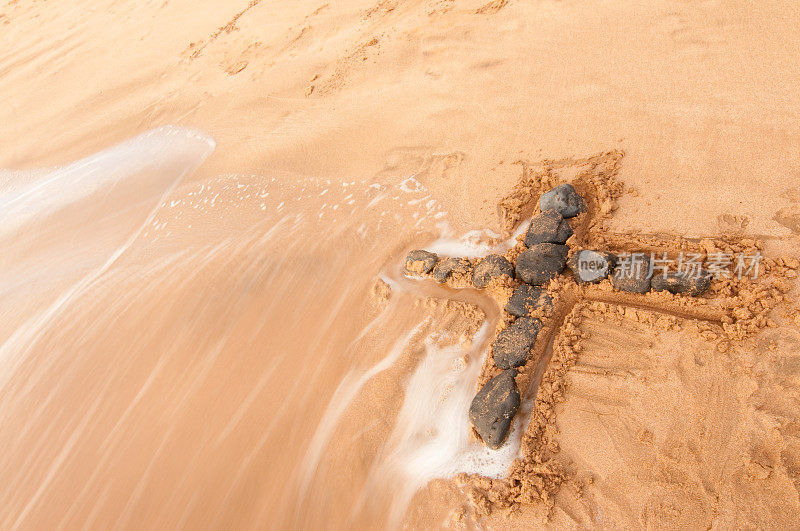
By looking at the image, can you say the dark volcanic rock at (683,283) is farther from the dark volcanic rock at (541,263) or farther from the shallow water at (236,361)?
the shallow water at (236,361)

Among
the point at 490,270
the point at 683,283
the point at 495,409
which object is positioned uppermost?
the point at 490,270

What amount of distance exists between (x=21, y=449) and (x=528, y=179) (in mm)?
4086

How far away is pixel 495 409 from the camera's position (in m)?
2.39

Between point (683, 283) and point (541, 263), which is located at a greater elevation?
point (541, 263)

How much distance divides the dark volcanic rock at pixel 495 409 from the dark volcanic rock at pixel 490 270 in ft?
2.23

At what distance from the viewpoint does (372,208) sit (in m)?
3.74

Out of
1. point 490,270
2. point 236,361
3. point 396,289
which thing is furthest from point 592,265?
point 236,361

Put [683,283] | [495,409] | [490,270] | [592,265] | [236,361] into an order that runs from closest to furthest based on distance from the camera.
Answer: [495,409] → [683,283] → [592,265] → [490,270] → [236,361]

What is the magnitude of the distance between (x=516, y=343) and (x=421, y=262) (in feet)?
3.02

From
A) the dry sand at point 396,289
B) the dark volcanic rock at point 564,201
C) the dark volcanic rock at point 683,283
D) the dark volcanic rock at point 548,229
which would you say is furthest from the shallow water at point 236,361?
the dark volcanic rock at point 683,283

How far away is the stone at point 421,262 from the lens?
319 cm

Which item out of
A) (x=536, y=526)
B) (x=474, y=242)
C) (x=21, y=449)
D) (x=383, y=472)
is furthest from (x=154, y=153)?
(x=536, y=526)

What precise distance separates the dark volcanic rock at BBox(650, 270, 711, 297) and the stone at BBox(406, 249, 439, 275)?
1.40m

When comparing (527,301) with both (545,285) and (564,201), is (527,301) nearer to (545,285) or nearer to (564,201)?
(545,285)
